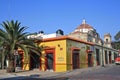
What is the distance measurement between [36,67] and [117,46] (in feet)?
158

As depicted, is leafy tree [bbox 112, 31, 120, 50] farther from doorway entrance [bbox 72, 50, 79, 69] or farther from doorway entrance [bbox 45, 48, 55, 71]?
doorway entrance [bbox 45, 48, 55, 71]

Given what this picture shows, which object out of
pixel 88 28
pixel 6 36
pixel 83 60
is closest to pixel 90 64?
pixel 83 60

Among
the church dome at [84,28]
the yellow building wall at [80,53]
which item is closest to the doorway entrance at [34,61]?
the yellow building wall at [80,53]

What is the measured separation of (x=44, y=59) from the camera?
31.7 meters

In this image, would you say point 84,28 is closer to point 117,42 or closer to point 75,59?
point 117,42

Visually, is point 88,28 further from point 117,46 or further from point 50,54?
point 50,54

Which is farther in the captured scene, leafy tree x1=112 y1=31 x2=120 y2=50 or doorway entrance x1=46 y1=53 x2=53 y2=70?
Answer: leafy tree x1=112 y1=31 x2=120 y2=50

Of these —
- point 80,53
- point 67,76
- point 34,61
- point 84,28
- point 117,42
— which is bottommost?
point 67,76

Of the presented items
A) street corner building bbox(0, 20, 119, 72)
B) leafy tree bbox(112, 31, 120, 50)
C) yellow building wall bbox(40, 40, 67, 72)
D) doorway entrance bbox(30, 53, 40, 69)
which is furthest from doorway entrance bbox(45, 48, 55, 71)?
leafy tree bbox(112, 31, 120, 50)

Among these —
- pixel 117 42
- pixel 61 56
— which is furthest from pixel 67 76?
pixel 117 42

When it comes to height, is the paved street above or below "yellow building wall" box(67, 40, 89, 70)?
below

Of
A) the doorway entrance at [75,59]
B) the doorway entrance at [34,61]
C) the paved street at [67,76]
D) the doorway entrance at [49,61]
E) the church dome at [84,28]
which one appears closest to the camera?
the paved street at [67,76]

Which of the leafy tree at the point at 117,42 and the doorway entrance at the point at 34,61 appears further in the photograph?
the leafy tree at the point at 117,42

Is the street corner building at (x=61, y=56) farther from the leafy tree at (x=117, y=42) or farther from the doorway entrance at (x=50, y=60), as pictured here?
the leafy tree at (x=117, y=42)
